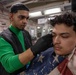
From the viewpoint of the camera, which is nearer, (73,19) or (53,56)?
(73,19)

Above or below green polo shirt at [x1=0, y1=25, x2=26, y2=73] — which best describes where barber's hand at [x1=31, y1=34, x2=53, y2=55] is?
above

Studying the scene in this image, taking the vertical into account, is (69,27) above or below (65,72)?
above

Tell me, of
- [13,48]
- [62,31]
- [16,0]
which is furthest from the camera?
[16,0]

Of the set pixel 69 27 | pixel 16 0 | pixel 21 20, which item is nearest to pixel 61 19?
pixel 69 27

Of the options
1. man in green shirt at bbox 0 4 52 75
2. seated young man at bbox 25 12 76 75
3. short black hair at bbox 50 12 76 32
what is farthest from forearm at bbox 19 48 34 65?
short black hair at bbox 50 12 76 32

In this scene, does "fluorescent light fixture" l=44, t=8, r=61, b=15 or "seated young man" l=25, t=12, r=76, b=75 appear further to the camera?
"fluorescent light fixture" l=44, t=8, r=61, b=15

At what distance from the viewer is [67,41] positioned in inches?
46.4

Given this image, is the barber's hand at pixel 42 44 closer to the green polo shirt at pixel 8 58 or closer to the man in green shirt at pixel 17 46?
the man in green shirt at pixel 17 46

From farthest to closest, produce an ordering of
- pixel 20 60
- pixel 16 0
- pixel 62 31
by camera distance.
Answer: pixel 16 0 < pixel 20 60 < pixel 62 31

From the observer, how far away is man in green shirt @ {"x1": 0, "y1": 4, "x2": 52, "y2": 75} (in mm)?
1265

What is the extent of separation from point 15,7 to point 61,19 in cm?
71

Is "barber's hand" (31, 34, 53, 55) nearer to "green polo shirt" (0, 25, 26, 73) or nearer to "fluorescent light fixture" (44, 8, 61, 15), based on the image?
"green polo shirt" (0, 25, 26, 73)

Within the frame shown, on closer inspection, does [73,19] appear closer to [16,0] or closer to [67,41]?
[67,41]

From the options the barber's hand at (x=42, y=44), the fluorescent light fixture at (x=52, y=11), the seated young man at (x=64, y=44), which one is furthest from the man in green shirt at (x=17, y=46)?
the fluorescent light fixture at (x=52, y=11)
